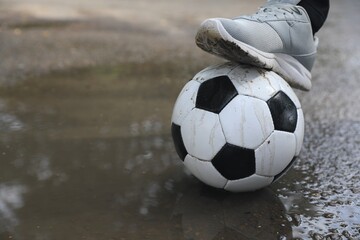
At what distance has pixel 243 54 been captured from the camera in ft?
6.40

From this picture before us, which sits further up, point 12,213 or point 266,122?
point 266,122

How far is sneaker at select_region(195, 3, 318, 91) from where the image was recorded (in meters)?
1.91

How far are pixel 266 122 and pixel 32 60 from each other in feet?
9.28

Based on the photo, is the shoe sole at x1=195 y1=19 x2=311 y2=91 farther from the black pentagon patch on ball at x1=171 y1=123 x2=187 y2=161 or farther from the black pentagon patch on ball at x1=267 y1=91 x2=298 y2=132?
the black pentagon patch on ball at x1=171 y1=123 x2=187 y2=161

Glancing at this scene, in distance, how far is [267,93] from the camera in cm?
202

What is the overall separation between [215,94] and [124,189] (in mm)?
560

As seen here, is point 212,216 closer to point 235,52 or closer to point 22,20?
point 235,52

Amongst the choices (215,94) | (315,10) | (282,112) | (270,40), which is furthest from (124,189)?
(315,10)

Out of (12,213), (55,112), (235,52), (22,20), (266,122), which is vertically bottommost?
(22,20)

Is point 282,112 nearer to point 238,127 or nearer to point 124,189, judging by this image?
point 238,127

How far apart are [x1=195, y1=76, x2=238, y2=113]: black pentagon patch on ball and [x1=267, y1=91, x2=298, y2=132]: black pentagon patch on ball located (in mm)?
158

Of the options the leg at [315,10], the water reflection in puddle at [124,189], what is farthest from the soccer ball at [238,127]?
the leg at [315,10]

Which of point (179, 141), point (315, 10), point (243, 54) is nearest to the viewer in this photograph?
point (243, 54)

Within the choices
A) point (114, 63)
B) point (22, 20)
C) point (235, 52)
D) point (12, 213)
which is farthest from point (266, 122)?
point (22, 20)
